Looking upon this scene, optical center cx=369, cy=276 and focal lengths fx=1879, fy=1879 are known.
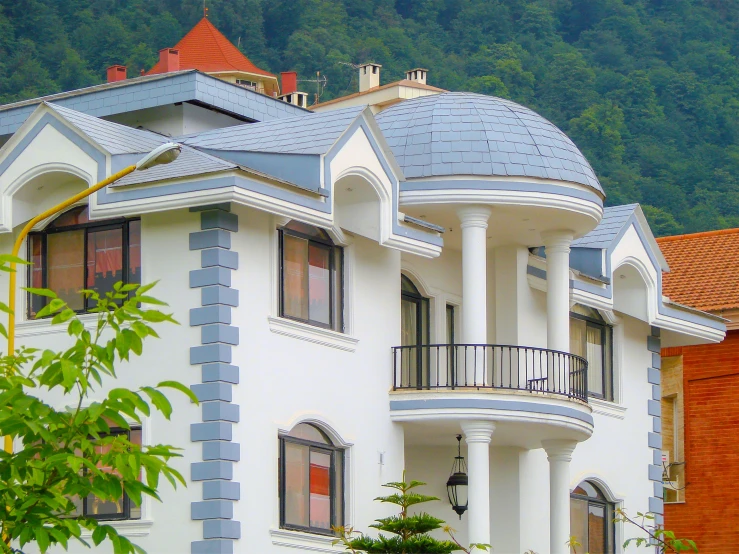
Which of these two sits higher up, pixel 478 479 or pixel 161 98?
pixel 161 98

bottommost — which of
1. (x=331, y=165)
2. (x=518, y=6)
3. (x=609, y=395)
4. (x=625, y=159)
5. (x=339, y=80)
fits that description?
(x=609, y=395)

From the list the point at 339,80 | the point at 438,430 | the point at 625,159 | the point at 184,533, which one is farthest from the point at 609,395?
the point at 339,80

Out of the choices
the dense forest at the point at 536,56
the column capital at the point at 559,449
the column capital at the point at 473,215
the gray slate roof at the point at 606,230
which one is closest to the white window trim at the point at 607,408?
the column capital at the point at 559,449

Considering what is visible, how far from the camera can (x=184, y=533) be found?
28859 millimetres

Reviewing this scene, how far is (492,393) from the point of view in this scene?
1294 inches

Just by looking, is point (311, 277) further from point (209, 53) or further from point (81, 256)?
point (209, 53)

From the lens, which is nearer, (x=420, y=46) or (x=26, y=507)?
(x=26, y=507)

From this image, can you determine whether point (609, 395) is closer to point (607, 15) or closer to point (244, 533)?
point (244, 533)

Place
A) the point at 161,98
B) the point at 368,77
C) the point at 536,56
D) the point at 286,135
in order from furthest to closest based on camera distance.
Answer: the point at 536,56 < the point at 368,77 < the point at 161,98 < the point at 286,135

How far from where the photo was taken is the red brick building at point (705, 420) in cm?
4497

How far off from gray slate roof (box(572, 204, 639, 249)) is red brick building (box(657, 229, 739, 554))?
23.3 feet

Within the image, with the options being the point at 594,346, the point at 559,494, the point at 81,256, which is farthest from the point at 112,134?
the point at 594,346

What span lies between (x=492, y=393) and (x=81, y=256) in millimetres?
7543

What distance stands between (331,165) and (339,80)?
7843cm
